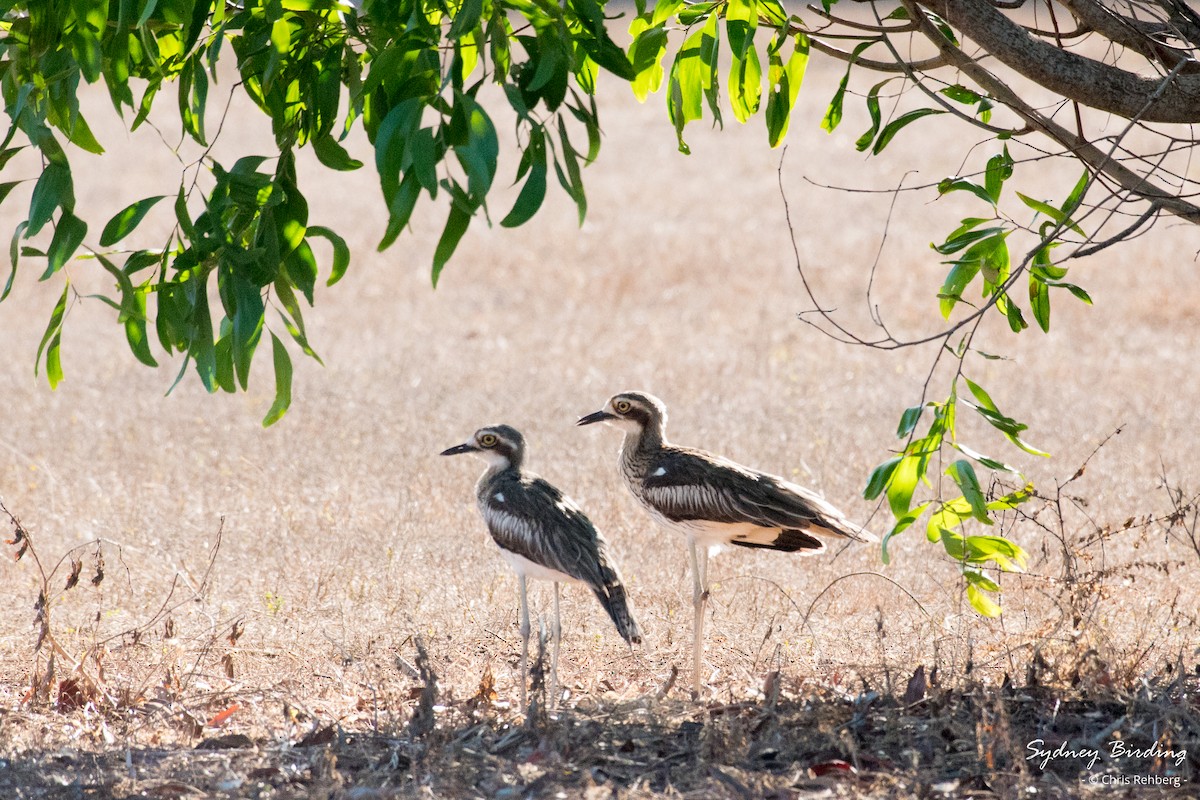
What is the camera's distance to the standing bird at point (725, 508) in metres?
5.25

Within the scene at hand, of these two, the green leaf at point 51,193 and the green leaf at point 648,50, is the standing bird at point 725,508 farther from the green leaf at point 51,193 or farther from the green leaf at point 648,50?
the green leaf at point 51,193

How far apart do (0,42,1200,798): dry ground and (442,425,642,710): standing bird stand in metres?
0.31

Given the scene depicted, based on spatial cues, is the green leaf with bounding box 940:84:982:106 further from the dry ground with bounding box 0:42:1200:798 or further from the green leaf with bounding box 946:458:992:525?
the dry ground with bounding box 0:42:1200:798

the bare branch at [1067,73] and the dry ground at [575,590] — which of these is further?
the bare branch at [1067,73]

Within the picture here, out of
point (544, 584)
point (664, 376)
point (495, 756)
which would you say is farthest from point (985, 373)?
point (495, 756)

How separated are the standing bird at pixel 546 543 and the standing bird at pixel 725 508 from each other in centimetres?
34

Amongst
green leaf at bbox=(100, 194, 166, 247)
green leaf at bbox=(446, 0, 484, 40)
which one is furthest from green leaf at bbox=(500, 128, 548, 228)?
green leaf at bbox=(100, 194, 166, 247)

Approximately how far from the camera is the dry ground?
4160 mm

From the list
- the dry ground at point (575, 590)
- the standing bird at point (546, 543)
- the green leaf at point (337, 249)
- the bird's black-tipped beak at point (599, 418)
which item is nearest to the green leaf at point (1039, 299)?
the dry ground at point (575, 590)

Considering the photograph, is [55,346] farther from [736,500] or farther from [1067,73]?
[1067,73]

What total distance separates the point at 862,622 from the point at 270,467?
4008 millimetres

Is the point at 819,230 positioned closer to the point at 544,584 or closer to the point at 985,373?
the point at 985,373

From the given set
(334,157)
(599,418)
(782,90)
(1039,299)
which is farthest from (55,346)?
(1039,299)

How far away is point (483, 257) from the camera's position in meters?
15.7
